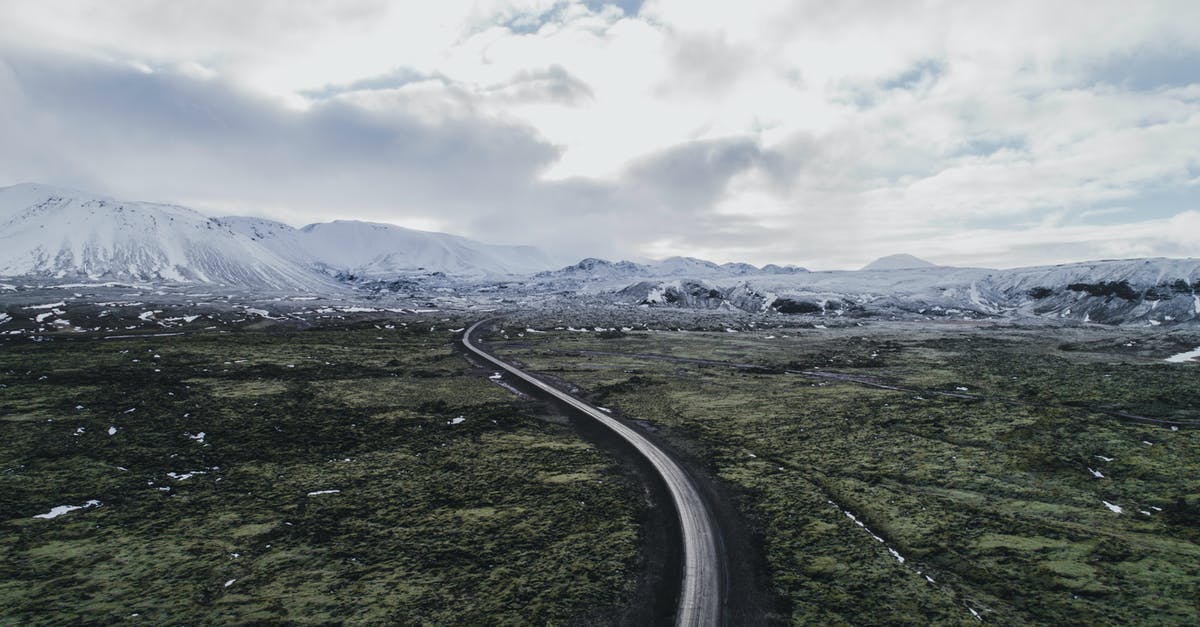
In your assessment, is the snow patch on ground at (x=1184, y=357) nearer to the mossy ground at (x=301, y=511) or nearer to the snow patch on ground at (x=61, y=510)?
the mossy ground at (x=301, y=511)

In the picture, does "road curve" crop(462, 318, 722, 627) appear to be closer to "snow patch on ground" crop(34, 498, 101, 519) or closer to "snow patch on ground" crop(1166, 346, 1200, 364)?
"snow patch on ground" crop(34, 498, 101, 519)

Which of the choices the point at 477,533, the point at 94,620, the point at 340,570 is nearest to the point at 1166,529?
the point at 477,533

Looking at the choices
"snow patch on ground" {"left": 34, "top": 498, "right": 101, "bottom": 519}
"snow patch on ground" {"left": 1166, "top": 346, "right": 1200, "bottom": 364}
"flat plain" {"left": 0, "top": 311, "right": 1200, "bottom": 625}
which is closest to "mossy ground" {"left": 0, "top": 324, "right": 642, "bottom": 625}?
"flat plain" {"left": 0, "top": 311, "right": 1200, "bottom": 625}

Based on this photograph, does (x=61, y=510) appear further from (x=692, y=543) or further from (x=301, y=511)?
(x=692, y=543)

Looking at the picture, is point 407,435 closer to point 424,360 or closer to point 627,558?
point 627,558

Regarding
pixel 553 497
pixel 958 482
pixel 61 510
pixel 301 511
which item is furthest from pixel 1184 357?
pixel 61 510

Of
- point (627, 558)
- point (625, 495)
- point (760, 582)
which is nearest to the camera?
point (760, 582)
